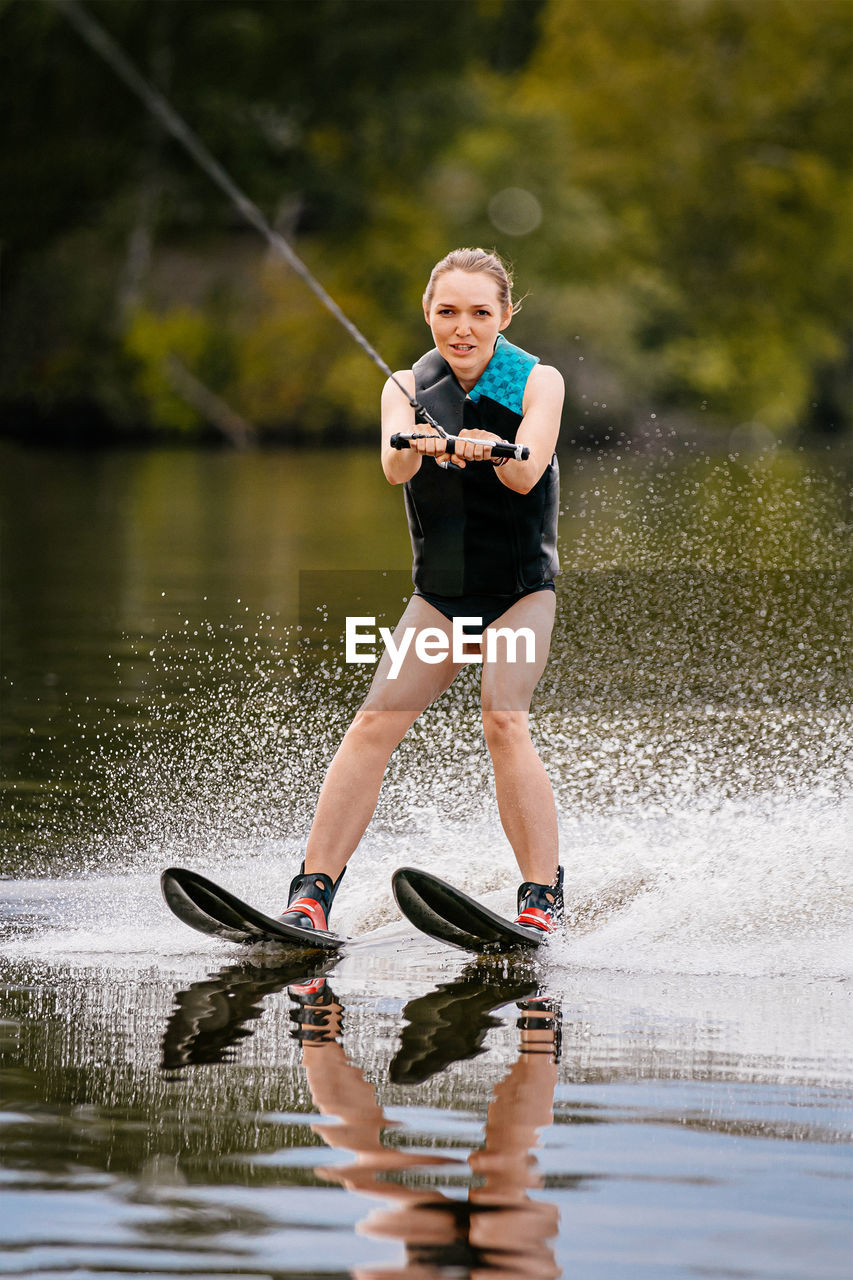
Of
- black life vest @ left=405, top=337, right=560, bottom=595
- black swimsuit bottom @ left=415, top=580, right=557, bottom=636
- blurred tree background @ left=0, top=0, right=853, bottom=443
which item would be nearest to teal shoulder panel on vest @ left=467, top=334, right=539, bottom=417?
black life vest @ left=405, top=337, right=560, bottom=595

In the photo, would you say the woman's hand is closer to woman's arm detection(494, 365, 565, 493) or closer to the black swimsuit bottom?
woman's arm detection(494, 365, 565, 493)

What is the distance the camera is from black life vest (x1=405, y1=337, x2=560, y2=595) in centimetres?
496

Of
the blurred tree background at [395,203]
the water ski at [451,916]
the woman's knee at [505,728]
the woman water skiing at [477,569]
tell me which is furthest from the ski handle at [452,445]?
the blurred tree background at [395,203]

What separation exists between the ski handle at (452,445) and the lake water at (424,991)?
3.99 ft

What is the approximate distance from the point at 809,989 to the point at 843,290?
5768 centimetres

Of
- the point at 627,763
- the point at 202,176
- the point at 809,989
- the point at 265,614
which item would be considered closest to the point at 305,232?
the point at 202,176

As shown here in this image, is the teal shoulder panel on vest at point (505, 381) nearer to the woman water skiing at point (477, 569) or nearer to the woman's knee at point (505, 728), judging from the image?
the woman water skiing at point (477, 569)

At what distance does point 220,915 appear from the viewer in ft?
15.8

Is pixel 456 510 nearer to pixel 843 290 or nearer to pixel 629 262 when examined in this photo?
pixel 629 262

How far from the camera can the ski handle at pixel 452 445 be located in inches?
180

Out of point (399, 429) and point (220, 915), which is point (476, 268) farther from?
point (220, 915)

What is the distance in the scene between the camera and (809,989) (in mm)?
4555

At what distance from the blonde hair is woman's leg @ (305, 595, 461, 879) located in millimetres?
776

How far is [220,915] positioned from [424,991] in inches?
21.9
